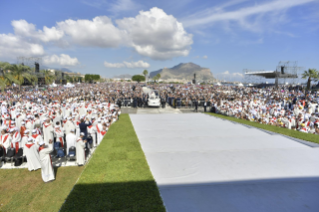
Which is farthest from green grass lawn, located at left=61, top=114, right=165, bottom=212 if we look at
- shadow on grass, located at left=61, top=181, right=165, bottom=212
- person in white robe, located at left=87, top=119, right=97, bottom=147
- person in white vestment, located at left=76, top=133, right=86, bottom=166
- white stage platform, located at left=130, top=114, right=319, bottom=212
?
person in white robe, located at left=87, top=119, right=97, bottom=147

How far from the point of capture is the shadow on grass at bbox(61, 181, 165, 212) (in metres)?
4.50

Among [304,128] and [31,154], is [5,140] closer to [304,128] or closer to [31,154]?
[31,154]

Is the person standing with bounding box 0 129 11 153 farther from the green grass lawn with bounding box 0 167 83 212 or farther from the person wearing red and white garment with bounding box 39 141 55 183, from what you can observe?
the person wearing red and white garment with bounding box 39 141 55 183

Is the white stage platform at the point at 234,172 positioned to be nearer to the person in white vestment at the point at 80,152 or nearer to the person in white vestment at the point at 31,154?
the person in white vestment at the point at 80,152

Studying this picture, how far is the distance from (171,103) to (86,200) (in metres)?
23.0

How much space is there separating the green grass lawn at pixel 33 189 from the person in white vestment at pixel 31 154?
0.75 ft

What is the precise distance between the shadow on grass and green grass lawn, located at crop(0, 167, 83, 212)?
0.86 meters

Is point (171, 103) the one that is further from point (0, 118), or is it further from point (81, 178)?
point (81, 178)

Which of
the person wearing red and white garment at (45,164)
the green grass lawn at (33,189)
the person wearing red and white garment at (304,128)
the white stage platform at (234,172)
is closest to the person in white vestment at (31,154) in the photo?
the green grass lawn at (33,189)

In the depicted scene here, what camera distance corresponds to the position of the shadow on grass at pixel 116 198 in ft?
14.8

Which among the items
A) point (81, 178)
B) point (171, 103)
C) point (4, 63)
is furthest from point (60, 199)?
point (4, 63)

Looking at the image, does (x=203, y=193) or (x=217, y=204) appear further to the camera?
(x=203, y=193)

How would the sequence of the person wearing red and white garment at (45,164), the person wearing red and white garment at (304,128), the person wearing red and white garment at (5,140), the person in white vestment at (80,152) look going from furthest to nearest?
1. the person wearing red and white garment at (304,128)
2. the person wearing red and white garment at (5,140)
3. the person in white vestment at (80,152)
4. the person wearing red and white garment at (45,164)

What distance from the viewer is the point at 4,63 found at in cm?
3081
